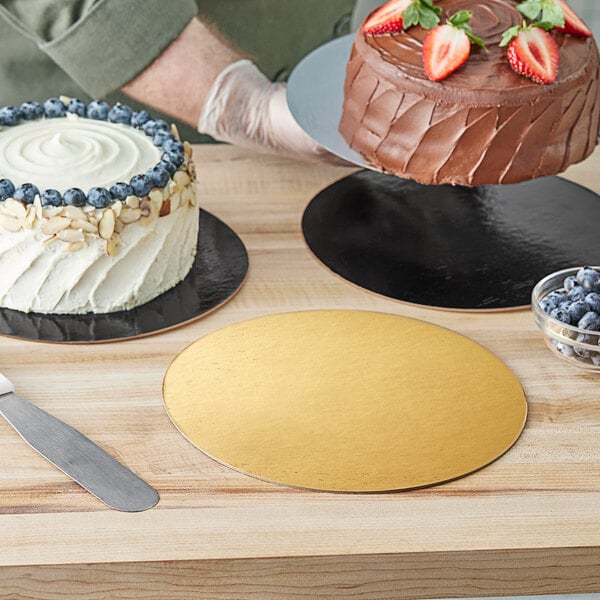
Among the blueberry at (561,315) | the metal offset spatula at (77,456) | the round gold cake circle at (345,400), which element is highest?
the blueberry at (561,315)

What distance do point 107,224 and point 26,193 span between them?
9 cm

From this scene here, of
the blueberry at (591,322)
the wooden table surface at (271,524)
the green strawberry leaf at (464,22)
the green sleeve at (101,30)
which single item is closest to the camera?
the wooden table surface at (271,524)

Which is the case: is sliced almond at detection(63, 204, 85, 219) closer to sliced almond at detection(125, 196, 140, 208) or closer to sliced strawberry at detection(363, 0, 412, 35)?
sliced almond at detection(125, 196, 140, 208)

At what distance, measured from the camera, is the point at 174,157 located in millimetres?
1125

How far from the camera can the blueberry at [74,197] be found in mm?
1036

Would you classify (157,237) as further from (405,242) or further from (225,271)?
(405,242)

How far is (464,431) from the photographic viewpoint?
37.8 inches

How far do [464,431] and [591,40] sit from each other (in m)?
0.56

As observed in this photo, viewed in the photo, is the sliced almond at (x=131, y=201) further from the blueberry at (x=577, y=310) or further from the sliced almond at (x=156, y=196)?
the blueberry at (x=577, y=310)

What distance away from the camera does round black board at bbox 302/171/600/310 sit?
121 cm

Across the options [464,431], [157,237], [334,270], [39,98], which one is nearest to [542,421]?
[464,431]

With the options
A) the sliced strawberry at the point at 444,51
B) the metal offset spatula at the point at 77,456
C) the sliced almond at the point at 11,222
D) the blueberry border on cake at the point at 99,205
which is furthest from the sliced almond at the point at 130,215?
the sliced strawberry at the point at 444,51

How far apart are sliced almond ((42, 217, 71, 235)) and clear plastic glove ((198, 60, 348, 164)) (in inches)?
20.1

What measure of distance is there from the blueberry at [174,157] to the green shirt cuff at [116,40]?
0.42 m
